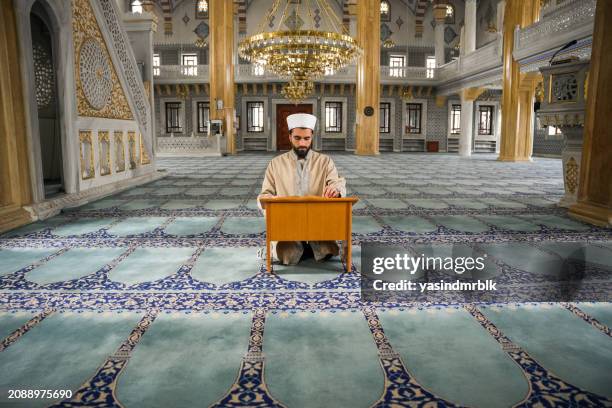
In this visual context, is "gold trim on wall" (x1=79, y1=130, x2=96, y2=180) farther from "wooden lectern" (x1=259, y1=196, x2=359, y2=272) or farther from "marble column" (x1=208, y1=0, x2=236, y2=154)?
"marble column" (x1=208, y1=0, x2=236, y2=154)

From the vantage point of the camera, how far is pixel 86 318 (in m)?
1.99

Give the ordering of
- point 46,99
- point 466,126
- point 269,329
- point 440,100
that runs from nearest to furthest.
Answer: point 269,329, point 46,99, point 466,126, point 440,100

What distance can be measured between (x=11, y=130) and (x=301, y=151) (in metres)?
2.71

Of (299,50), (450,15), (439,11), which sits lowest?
(299,50)

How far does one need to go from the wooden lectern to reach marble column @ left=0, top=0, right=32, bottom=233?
8.10 feet

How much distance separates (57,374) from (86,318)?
493mm

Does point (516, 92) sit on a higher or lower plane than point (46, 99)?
higher

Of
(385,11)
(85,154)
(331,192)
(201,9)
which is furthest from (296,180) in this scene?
(385,11)

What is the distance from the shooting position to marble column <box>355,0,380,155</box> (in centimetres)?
1548

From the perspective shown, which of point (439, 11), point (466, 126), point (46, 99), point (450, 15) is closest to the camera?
point (46, 99)

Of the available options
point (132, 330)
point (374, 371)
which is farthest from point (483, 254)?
point (132, 330)

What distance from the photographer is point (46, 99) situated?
569 cm

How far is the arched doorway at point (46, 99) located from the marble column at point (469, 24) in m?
13.3

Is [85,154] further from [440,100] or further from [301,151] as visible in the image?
[440,100]
